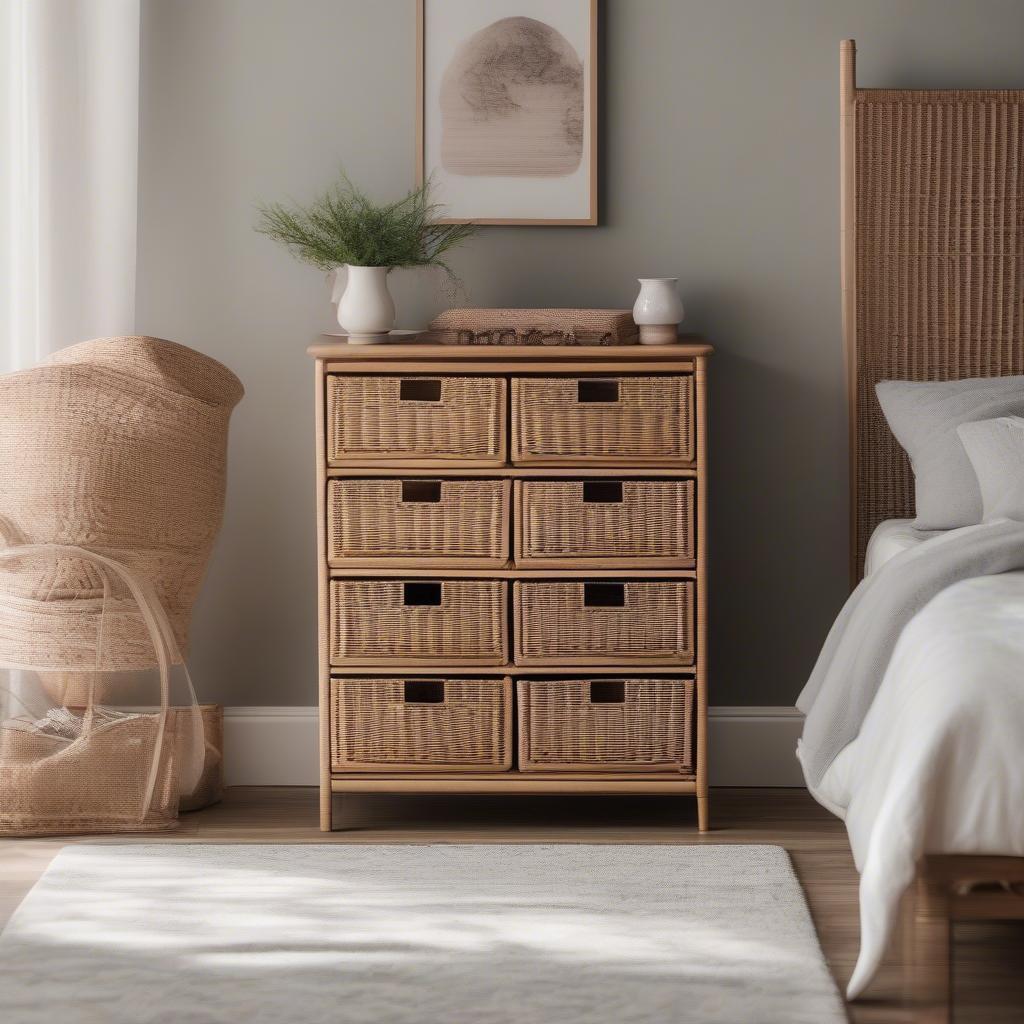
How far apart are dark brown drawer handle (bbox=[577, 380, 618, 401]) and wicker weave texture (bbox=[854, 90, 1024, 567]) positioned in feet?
2.22

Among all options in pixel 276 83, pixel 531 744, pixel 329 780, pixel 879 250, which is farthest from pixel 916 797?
pixel 276 83

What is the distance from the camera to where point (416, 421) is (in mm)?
2992

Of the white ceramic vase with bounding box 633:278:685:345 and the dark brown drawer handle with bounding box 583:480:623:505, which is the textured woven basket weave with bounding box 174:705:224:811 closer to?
the dark brown drawer handle with bounding box 583:480:623:505

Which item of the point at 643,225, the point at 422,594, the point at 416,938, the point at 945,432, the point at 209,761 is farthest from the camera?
the point at 643,225

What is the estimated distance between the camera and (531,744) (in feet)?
9.93

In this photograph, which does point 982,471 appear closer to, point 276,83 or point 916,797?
point 916,797

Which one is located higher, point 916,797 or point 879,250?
point 879,250

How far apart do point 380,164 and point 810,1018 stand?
2.22 meters

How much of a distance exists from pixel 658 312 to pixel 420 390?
0.56 meters

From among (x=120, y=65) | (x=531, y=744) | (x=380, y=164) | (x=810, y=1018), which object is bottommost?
(x=810, y=1018)

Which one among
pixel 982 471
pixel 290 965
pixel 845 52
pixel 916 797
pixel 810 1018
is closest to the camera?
pixel 916 797

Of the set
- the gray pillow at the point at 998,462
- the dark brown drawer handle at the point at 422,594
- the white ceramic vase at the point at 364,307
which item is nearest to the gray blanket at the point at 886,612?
the gray pillow at the point at 998,462

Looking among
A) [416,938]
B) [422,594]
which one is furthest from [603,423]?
[416,938]

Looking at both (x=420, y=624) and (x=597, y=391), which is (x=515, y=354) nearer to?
(x=597, y=391)
